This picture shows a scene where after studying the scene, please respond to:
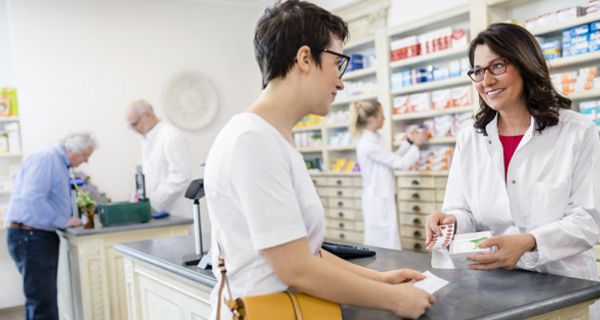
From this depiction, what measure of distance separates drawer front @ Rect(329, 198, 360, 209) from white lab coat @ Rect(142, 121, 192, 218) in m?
1.93

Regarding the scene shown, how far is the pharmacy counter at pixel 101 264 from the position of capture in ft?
12.8

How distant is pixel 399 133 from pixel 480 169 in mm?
3697

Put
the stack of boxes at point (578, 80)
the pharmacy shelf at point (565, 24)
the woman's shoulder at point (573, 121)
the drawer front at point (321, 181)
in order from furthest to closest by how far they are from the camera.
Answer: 1. the drawer front at point (321, 181)
2. the stack of boxes at point (578, 80)
3. the pharmacy shelf at point (565, 24)
4. the woman's shoulder at point (573, 121)

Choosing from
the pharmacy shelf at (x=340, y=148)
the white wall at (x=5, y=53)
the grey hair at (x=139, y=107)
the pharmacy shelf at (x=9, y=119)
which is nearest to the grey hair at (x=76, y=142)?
the grey hair at (x=139, y=107)

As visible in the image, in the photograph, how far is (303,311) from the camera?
1206 mm

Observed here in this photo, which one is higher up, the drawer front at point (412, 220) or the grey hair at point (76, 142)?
the grey hair at point (76, 142)

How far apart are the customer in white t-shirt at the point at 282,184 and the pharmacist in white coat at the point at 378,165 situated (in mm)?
3881

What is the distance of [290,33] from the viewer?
1.25 m

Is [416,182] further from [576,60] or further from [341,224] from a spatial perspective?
[576,60]

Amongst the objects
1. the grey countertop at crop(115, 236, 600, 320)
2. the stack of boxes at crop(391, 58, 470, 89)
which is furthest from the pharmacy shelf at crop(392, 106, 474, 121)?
the grey countertop at crop(115, 236, 600, 320)

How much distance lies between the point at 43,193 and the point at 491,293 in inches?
131

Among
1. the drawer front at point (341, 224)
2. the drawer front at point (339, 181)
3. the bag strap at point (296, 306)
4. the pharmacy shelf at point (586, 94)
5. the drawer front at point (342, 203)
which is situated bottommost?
the drawer front at point (341, 224)

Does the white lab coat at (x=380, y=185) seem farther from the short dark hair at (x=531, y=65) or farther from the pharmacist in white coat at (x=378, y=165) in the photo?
the short dark hair at (x=531, y=65)

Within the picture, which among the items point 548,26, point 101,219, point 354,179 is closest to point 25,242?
point 101,219
